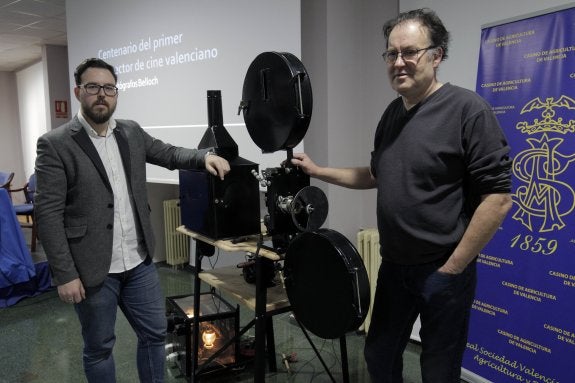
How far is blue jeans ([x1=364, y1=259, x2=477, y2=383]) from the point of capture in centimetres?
138

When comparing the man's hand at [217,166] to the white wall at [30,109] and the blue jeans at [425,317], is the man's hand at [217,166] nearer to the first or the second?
the blue jeans at [425,317]

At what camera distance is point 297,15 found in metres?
2.58

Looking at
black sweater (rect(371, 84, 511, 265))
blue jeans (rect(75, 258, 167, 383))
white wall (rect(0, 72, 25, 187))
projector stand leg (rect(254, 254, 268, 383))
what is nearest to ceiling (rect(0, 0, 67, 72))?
white wall (rect(0, 72, 25, 187))

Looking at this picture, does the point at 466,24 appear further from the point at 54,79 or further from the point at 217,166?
the point at 54,79

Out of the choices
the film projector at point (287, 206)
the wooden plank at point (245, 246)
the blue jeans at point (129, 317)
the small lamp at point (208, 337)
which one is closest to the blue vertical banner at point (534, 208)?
the film projector at point (287, 206)

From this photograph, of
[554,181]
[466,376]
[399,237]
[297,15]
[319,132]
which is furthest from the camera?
[319,132]

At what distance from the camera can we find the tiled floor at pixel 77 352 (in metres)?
2.47

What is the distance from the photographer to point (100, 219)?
1.73 m

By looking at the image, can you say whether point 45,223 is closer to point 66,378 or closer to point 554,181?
point 66,378

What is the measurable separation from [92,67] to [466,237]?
1507 millimetres

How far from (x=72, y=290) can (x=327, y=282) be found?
97 centimetres

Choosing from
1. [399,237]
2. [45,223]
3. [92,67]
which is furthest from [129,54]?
[399,237]

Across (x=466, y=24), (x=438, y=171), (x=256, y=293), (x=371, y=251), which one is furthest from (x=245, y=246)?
(x=466, y=24)

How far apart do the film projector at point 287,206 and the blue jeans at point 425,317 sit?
0.17 metres
